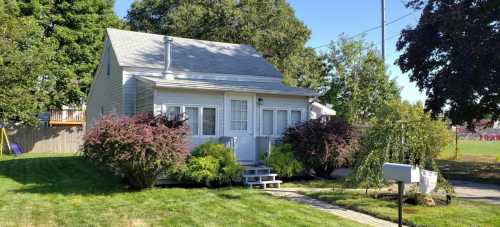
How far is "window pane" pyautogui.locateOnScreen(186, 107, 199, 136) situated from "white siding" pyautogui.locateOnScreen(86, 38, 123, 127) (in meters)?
3.43

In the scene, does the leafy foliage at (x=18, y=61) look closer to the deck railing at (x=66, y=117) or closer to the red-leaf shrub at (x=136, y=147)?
the deck railing at (x=66, y=117)

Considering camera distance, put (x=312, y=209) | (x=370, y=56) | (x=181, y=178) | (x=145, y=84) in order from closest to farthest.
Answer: (x=312, y=209) → (x=181, y=178) → (x=145, y=84) → (x=370, y=56)

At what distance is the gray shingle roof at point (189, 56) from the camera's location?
1706 cm

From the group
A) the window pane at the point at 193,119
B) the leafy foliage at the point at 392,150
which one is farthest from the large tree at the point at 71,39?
the leafy foliage at the point at 392,150

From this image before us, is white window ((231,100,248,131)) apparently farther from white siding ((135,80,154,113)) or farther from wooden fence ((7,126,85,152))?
wooden fence ((7,126,85,152))

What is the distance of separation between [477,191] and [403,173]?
800cm

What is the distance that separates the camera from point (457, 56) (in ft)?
47.8

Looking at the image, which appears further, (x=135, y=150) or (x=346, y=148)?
(x=346, y=148)

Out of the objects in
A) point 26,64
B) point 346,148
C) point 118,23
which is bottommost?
point 346,148

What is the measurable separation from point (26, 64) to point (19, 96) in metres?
1.66

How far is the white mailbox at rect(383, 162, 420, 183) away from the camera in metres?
6.12

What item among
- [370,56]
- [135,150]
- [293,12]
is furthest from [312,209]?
[293,12]

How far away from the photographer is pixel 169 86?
13586 mm

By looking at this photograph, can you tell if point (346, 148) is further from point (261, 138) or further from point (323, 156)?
point (261, 138)
